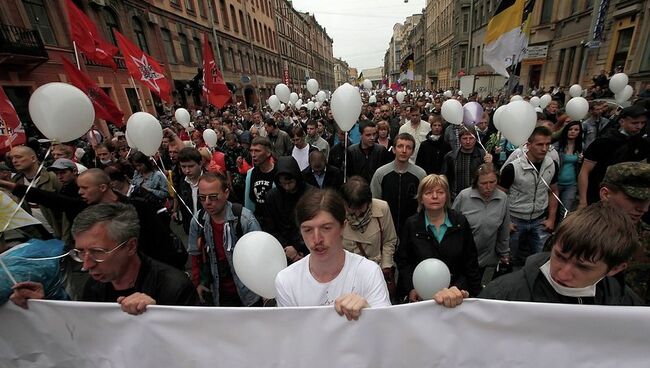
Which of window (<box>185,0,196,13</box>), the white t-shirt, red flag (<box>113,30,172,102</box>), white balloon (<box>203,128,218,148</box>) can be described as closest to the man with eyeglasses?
the white t-shirt

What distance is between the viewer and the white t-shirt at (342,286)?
56.6 inches

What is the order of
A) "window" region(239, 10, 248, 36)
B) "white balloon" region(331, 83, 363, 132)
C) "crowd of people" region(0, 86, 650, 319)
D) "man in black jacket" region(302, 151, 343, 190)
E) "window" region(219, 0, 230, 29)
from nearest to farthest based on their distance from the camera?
"crowd of people" region(0, 86, 650, 319) < "man in black jacket" region(302, 151, 343, 190) < "white balloon" region(331, 83, 363, 132) < "window" region(219, 0, 230, 29) < "window" region(239, 10, 248, 36)

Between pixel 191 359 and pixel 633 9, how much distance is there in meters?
19.9

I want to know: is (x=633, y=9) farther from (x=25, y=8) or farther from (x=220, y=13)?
(x=220, y=13)

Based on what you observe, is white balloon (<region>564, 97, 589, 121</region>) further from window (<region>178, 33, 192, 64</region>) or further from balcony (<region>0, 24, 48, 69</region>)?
window (<region>178, 33, 192, 64</region>)

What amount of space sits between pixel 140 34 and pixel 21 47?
8.89m

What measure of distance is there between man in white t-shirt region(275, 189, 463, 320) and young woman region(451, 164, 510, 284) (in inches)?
60.1

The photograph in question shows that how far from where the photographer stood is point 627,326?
45.6 inches

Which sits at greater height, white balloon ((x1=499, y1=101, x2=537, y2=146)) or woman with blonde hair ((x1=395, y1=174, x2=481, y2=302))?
white balloon ((x1=499, y1=101, x2=537, y2=146))

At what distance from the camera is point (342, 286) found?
4.73ft

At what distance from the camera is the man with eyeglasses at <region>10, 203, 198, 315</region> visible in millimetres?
1462

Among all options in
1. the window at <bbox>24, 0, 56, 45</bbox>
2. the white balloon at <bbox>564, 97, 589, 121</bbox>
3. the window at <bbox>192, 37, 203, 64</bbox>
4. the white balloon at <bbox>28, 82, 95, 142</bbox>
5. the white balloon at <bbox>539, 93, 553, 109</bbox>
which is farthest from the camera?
the window at <bbox>192, 37, 203, 64</bbox>

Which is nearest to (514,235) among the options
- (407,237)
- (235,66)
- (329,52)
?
(407,237)

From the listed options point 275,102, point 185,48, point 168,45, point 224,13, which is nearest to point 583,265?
point 275,102
